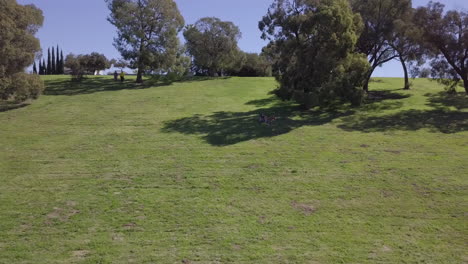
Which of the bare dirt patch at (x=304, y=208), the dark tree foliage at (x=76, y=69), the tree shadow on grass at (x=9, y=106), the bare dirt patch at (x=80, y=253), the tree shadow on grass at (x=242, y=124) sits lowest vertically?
the bare dirt patch at (x=80, y=253)

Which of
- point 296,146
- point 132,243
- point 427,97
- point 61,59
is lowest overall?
point 132,243

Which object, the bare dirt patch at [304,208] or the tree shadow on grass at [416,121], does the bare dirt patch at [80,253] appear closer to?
the bare dirt patch at [304,208]

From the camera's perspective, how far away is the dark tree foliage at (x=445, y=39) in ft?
103

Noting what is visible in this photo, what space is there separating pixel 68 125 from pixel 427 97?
34.4 m

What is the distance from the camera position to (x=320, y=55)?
29766mm

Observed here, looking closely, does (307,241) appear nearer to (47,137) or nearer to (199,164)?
(199,164)

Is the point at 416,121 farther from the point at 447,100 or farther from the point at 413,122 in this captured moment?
the point at 447,100

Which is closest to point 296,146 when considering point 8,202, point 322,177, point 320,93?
point 322,177

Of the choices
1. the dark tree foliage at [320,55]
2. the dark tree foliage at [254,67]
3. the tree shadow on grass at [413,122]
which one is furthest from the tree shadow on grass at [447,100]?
the dark tree foliage at [254,67]

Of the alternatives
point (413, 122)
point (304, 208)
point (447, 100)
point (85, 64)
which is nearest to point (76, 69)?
point (85, 64)

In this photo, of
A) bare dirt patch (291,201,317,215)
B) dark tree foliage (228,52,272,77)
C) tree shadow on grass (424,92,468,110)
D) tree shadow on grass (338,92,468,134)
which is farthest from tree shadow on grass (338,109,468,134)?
dark tree foliage (228,52,272,77)

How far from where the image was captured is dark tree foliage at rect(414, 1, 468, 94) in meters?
31.4

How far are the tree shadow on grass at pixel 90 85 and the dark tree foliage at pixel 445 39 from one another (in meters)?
29.0

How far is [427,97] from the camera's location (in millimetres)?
40000
